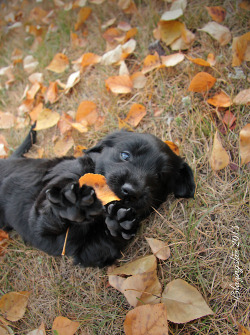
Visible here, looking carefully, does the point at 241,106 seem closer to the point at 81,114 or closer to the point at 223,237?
the point at 223,237

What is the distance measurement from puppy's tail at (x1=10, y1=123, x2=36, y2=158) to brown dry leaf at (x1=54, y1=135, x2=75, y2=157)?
1.25ft

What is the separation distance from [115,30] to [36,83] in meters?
1.25

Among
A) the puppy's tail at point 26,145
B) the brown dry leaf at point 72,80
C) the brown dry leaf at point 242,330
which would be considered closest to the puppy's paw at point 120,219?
→ the brown dry leaf at point 242,330

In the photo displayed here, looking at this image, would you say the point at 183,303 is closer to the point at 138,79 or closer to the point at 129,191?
the point at 129,191

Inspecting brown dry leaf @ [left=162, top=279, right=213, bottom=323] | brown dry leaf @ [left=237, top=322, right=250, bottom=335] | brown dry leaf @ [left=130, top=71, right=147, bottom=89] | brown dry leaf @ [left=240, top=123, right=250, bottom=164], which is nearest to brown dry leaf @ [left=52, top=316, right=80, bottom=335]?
brown dry leaf @ [left=162, top=279, right=213, bottom=323]

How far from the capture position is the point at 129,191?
1.97 meters

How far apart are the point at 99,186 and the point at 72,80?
6.55 feet

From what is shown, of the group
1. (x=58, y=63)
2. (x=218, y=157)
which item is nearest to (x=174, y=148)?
(x=218, y=157)

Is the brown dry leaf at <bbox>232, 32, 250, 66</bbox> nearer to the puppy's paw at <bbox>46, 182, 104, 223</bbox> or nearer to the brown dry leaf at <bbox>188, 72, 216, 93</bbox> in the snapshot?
the brown dry leaf at <bbox>188, 72, 216, 93</bbox>

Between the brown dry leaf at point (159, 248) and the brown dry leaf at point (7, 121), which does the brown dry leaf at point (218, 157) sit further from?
the brown dry leaf at point (7, 121)

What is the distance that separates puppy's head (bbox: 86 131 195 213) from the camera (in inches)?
81.9

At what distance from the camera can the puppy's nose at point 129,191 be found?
6.49 feet

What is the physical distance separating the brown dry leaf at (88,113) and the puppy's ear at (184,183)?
1.23m

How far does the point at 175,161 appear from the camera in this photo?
2410mm
